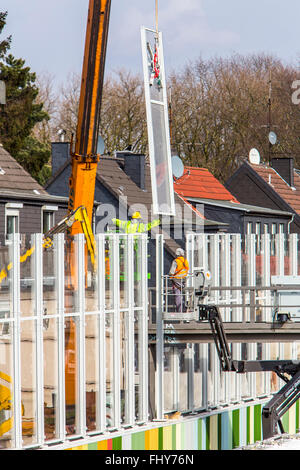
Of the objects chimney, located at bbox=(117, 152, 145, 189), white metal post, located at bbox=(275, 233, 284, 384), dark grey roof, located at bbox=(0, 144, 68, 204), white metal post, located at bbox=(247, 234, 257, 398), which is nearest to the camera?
white metal post, located at bbox=(247, 234, 257, 398)

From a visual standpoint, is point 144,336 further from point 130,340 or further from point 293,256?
point 293,256

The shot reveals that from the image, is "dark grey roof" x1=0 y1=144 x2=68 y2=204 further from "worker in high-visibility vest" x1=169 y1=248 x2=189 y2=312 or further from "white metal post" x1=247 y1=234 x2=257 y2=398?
"worker in high-visibility vest" x1=169 y1=248 x2=189 y2=312

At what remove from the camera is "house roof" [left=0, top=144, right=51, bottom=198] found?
126ft

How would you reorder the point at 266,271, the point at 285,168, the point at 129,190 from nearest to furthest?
the point at 266,271
the point at 129,190
the point at 285,168

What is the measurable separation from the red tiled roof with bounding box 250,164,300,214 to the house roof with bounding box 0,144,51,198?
22.2m

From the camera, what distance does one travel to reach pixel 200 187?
183ft

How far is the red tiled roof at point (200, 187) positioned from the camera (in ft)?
177

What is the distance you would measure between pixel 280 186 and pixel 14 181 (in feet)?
81.3

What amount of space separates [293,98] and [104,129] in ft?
46.5

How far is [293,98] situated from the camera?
75375 millimetres

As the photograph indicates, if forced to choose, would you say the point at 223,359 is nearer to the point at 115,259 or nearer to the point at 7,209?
the point at 115,259

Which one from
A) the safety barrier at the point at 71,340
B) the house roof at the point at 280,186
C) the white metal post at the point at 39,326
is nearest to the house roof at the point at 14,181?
the safety barrier at the point at 71,340

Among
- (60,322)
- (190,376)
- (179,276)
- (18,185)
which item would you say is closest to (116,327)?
(60,322)

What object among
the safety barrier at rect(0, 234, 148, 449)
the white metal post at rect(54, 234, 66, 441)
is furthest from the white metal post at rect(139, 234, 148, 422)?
the white metal post at rect(54, 234, 66, 441)
